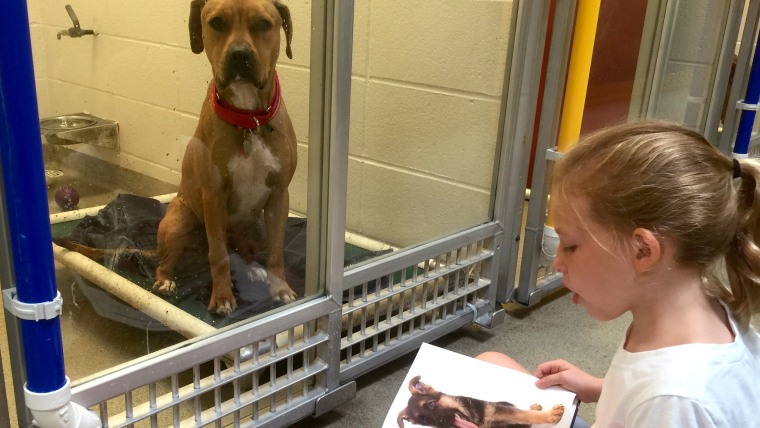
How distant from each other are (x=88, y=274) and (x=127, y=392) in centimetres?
34

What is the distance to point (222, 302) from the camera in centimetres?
136

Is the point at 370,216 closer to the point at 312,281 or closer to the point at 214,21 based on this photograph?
the point at 312,281

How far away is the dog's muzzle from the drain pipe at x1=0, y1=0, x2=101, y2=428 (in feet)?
1.51

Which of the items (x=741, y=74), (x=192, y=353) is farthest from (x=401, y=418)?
(x=741, y=74)

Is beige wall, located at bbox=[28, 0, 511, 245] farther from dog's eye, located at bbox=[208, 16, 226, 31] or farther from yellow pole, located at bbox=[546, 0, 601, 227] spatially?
yellow pole, located at bbox=[546, 0, 601, 227]

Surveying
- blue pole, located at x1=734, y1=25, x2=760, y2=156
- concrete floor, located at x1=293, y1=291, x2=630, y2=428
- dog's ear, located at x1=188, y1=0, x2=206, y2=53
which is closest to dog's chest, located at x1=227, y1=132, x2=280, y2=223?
dog's ear, located at x1=188, y1=0, x2=206, y2=53

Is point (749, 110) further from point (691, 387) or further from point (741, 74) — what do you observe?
point (691, 387)

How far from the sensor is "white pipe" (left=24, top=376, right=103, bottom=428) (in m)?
0.92

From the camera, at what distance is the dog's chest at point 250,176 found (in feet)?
4.37

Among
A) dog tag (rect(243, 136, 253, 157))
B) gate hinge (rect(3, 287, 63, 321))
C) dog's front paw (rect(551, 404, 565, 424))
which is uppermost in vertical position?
dog tag (rect(243, 136, 253, 157))

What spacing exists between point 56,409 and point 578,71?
1461mm

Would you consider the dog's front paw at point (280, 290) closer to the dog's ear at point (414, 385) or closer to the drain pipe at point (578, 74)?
the dog's ear at point (414, 385)

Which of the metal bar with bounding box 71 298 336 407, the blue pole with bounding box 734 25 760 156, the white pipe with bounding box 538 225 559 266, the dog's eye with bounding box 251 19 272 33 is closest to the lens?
the metal bar with bounding box 71 298 336 407

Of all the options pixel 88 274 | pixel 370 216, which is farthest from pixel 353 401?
pixel 88 274
